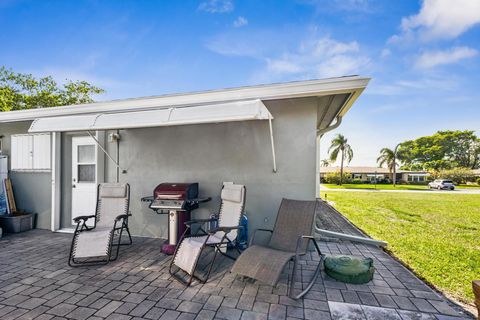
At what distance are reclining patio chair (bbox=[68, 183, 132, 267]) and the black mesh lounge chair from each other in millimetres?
2192

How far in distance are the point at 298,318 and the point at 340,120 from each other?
409 centimetres

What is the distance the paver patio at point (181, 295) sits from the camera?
8.03ft

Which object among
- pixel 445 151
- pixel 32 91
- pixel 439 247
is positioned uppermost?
pixel 32 91

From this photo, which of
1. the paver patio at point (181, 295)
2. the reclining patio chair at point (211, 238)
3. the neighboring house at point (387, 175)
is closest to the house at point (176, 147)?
the reclining patio chair at point (211, 238)

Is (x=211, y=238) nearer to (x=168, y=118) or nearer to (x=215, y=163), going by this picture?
(x=215, y=163)

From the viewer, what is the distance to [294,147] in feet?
14.6

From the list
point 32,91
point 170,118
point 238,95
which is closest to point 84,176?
point 170,118

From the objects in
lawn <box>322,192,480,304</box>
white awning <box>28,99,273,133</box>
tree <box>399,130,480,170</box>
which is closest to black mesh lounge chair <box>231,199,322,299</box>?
white awning <box>28,99,273,133</box>

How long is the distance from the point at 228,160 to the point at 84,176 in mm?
3625

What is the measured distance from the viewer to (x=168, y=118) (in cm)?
378

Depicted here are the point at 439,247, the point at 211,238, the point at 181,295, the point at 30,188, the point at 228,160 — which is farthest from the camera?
the point at 30,188

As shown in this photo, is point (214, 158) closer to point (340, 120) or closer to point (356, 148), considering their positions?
point (340, 120)

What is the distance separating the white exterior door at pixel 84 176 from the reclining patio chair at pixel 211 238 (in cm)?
321

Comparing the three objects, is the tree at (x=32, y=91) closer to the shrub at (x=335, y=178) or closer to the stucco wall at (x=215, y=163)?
the stucco wall at (x=215, y=163)
